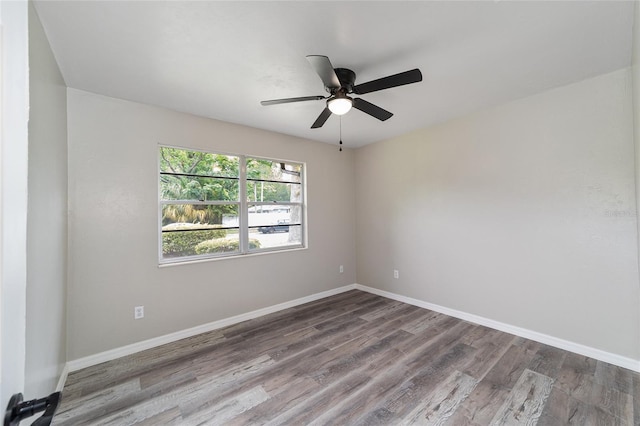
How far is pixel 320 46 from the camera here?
1952 mm

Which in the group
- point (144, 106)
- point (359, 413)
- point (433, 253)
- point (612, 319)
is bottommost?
point (359, 413)

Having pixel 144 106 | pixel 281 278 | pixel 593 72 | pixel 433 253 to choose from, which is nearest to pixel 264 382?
pixel 281 278

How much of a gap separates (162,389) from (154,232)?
1.49 m

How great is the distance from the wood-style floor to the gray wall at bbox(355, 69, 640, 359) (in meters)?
0.41

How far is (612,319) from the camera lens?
7.86 ft

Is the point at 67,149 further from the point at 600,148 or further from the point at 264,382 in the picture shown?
the point at 600,148

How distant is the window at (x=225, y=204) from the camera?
3045 millimetres

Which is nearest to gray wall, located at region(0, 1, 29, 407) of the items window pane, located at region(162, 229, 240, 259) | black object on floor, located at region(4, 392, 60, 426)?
black object on floor, located at region(4, 392, 60, 426)

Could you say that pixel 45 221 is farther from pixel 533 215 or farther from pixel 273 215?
pixel 533 215

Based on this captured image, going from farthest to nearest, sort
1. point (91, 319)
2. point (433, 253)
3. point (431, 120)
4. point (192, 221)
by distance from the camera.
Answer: point (433, 253) → point (431, 120) → point (192, 221) → point (91, 319)

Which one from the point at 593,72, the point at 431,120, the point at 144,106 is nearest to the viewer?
the point at 593,72

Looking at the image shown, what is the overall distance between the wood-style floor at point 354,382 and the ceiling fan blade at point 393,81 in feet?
7.61

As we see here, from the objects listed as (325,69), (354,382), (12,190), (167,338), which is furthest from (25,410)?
(167,338)

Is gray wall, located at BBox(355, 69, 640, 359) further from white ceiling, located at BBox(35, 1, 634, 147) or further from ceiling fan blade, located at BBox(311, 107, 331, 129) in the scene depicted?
ceiling fan blade, located at BBox(311, 107, 331, 129)
